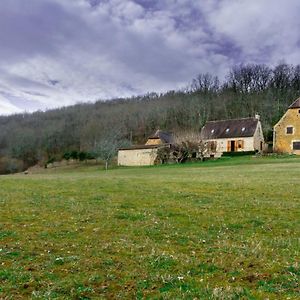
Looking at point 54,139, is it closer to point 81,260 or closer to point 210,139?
point 210,139

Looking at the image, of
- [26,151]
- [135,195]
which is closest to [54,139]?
[26,151]

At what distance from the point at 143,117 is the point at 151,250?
9842cm

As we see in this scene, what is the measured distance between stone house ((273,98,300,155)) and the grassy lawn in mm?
49290

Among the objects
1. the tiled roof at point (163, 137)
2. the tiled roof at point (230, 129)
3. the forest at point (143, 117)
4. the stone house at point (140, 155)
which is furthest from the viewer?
the forest at point (143, 117)

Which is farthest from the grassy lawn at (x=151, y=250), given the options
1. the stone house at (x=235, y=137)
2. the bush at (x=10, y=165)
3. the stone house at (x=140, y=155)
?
the bush at (x=10, y=165)

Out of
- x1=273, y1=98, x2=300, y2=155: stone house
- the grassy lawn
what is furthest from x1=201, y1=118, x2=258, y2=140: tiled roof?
the grassy lawn

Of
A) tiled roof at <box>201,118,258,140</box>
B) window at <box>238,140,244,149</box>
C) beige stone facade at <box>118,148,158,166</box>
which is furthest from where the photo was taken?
tiled roof at <box>201,118,258,140</box>

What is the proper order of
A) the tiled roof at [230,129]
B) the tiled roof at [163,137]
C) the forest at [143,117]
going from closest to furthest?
the tiled roof at [230,129], the tiled roof at [163,137], the forest at [143,117]

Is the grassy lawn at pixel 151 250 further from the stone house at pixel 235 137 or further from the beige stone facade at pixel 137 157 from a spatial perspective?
the stone house at pixel 235 137

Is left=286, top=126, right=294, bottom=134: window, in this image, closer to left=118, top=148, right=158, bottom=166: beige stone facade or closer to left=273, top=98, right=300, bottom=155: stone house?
left=273, top=98, right=300, bottom=155: stone house

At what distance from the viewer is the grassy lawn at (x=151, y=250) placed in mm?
5160

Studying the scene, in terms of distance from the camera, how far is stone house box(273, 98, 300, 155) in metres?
58.6

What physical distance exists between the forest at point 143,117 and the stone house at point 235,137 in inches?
289

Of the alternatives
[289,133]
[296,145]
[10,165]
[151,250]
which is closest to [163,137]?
[289,133]
